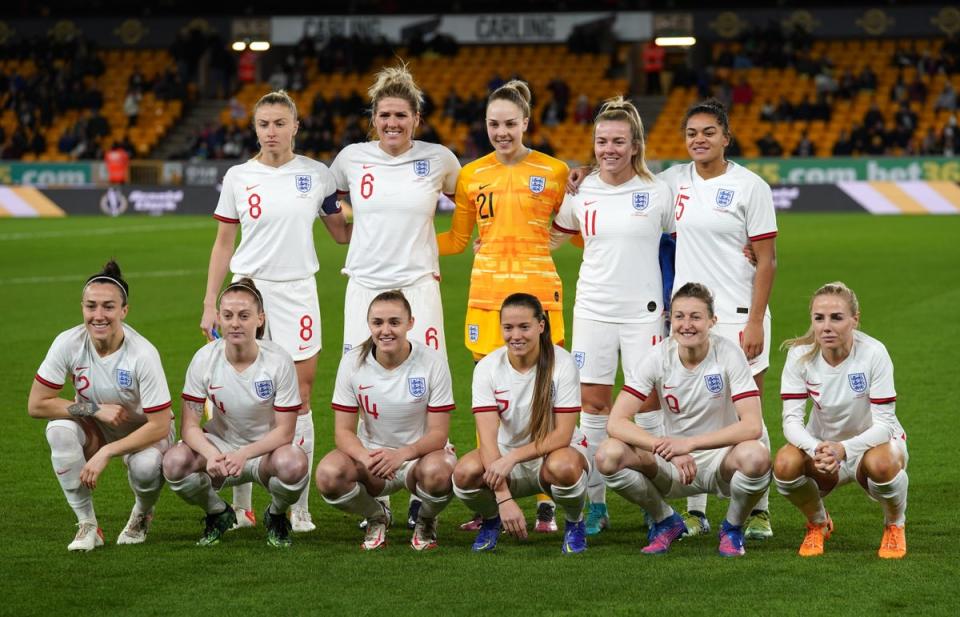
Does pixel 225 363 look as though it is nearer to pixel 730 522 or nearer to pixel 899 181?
pixel 730 522

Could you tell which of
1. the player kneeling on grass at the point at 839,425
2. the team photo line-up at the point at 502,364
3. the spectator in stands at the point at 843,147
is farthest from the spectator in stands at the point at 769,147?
the player kneeling on grass at the point at 839,425

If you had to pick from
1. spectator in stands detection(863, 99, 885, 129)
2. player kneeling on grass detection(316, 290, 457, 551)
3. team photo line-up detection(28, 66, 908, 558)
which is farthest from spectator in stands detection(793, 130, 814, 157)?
player kneeling on grass detection(316, 290, 457, 551)

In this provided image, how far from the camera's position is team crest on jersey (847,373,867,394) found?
20.4 feet

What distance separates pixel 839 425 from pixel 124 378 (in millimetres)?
3289

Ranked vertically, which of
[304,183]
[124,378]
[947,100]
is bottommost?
[124,378]

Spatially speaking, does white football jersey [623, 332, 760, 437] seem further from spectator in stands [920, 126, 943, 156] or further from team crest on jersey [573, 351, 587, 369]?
spectator in stands [920, 126, 943, 156]

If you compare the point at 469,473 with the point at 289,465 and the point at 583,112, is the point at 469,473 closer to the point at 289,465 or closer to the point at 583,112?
the point at 289,465

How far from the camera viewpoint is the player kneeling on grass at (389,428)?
20.5 feet

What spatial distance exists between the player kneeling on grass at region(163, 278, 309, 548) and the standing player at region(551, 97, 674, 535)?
4.83ft

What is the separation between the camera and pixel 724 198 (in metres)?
6.61

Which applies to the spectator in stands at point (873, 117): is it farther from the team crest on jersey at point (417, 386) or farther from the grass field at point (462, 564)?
the team crest on jersey at point (417, 386)

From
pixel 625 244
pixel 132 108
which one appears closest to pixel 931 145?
pixel 132 108

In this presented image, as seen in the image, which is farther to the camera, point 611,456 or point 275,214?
point 275,214

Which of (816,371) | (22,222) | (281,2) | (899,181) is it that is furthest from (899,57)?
(816,371)
